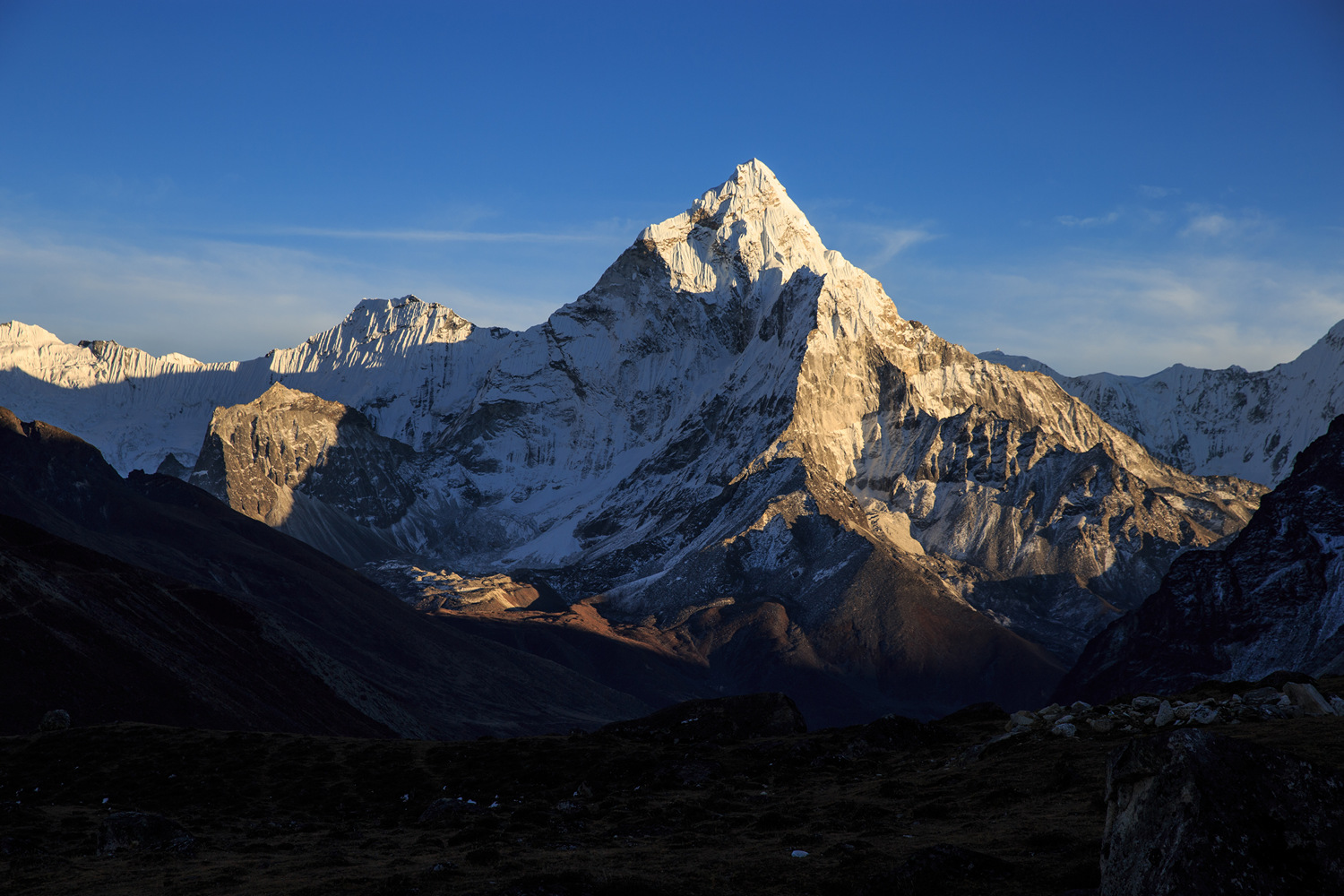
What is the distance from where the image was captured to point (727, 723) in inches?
3100

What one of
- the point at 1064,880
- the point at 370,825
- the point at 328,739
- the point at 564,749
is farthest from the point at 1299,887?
the point at 328,739

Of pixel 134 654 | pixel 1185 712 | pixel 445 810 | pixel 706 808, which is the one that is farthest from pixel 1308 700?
pixel 134 654

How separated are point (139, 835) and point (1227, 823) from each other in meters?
44.2

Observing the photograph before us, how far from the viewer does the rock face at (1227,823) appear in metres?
23.1

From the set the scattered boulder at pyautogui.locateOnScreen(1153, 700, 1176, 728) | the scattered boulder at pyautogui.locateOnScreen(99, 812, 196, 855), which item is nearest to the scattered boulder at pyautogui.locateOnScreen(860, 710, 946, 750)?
the scattered boulder at pyautogui.locateOnScreen(1153, 700, 1176, 728)

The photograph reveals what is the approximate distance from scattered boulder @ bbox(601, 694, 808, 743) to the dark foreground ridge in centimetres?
25

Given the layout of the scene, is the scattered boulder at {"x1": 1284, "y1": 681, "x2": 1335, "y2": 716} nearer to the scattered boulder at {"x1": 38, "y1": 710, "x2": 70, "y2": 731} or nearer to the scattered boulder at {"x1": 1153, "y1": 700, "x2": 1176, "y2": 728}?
the scattered boulder at {"x1": 1153, "y1": 700, "x2": 1176, "y2": 728}

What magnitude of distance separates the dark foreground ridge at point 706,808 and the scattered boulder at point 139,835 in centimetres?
12

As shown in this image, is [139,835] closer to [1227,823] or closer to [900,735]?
[900,735]

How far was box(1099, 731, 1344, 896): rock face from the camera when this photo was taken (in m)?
23.1

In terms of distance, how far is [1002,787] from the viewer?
45906 millimetres

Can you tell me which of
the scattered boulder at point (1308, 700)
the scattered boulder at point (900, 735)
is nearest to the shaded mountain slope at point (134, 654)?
the scattered boulder at point (900, 735)

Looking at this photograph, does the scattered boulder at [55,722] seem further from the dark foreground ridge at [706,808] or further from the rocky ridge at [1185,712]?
the rocky ridge at [1185,712]

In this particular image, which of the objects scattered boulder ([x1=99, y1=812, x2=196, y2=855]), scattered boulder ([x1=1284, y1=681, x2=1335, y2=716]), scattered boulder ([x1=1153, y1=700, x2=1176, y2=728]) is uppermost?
scattered boulder ([x1=1284, y1=681, x2=1335, y2=716])
